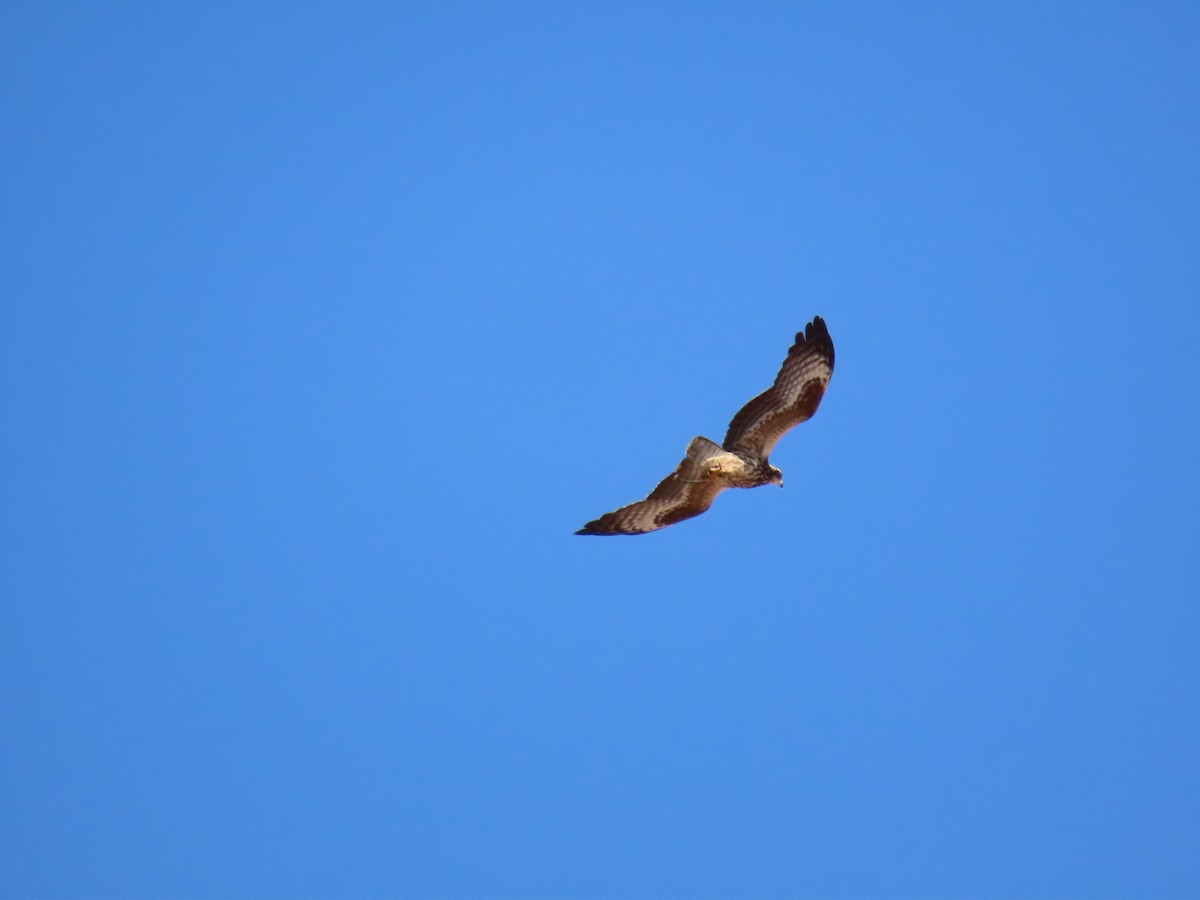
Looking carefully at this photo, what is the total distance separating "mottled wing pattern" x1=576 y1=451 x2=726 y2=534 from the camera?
1023cm

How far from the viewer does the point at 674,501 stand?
10570 mm

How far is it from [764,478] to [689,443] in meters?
0.97

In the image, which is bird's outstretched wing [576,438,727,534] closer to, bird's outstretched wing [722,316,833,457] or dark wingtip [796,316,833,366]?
bird's outstretched wing [722,316,833,457]

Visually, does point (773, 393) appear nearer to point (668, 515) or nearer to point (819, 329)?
point (819, 329)

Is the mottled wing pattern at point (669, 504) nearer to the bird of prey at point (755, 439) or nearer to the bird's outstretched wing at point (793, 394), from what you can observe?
the bird of prey at point (755, 439)

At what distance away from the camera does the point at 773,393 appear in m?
10.4

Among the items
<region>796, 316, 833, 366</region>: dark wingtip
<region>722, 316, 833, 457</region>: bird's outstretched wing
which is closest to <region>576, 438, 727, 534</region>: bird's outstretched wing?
<region>722, 316, 833, 457</region>: bird's outstretched wing

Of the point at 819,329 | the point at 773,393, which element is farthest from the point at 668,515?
the point at 819,329

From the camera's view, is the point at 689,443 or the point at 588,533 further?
the point at 588,533

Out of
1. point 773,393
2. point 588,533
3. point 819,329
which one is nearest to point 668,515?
point 588,533

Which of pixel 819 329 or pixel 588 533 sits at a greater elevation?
pixel 819 329

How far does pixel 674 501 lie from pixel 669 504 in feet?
0.26

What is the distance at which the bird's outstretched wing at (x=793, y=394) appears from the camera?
10.2 metres

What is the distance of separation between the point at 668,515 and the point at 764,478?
46.8 inches
